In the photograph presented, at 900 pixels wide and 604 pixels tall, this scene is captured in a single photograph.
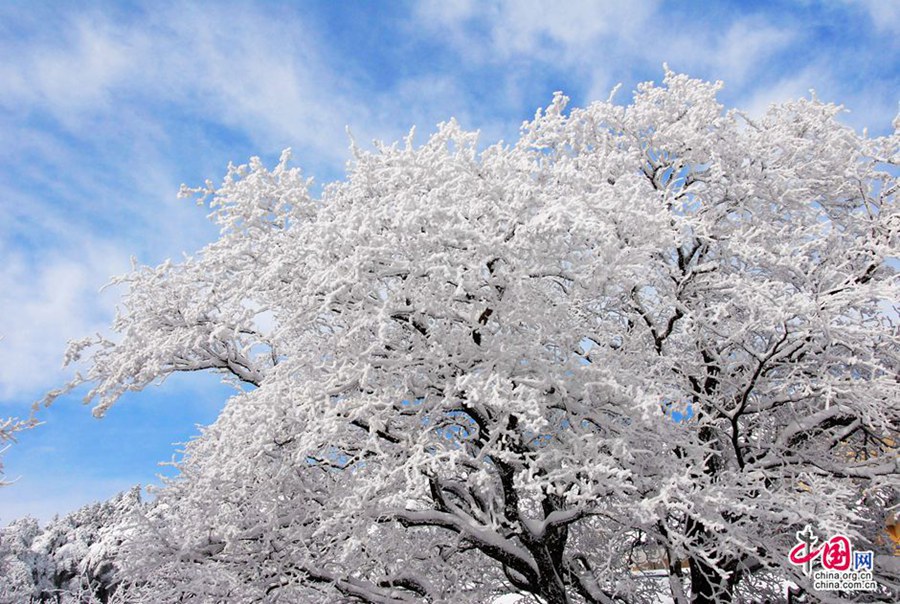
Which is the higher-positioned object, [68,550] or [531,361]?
[68,550]

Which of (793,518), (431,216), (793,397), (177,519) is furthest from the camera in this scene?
(177,519)

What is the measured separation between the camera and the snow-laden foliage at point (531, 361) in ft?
25.9

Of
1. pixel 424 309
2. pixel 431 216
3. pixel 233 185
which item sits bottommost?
pixel 424 309

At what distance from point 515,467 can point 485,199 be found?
3.53 metres

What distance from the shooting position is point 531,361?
8047 millimetres

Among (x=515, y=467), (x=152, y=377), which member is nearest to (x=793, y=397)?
(x=515, y=467)

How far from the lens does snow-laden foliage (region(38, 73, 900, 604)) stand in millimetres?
7902

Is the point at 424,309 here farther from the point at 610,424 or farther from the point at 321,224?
the point at 610,424

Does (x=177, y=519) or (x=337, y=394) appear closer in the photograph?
(x=337, y=394)

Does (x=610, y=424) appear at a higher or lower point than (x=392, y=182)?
lower

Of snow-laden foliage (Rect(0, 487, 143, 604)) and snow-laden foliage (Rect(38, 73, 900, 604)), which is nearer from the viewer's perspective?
snow-laden foliage (Rect(38, 73, 900, 604))

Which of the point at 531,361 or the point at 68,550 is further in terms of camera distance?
the point at 68,550

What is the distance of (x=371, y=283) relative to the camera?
816 cm

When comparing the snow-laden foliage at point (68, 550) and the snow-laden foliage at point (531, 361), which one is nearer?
the snow-laden foliage at point (531, 361)
